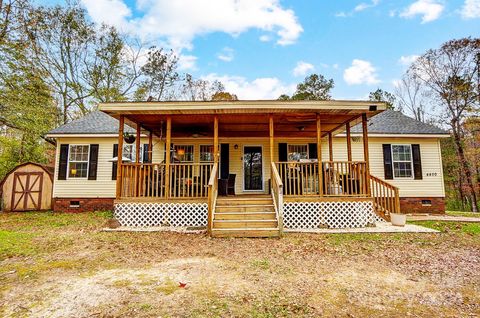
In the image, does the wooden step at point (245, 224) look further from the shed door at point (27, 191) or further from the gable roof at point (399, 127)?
the shed door at point (27, 191)

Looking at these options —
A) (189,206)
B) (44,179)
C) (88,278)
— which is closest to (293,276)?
(88,278)

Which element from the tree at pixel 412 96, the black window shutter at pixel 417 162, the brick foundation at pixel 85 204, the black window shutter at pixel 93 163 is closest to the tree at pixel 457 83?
the tree at pixel 412 96

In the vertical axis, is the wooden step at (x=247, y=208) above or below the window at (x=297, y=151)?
below

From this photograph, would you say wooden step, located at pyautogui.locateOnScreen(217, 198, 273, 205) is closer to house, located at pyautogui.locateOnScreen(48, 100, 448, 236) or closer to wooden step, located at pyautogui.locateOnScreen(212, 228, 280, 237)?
house, located at pyautogui.locateOnScreen(48, 100, 448, 236)

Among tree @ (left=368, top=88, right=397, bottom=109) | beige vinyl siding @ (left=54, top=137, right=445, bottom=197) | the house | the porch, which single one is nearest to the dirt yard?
the porch

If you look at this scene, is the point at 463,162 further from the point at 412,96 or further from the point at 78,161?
the point at 78,161

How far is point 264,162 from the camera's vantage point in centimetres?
1076

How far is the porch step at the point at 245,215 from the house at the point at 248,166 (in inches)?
1.0

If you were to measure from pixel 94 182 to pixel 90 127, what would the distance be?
2.41 meters

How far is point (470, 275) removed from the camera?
3752 mm

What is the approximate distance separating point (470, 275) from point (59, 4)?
2180 cm

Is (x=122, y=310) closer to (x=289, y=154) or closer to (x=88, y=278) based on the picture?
(x=88, y=278)

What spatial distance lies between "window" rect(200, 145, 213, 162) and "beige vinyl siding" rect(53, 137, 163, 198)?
5.99 feet

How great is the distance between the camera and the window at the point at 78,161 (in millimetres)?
10609
